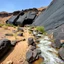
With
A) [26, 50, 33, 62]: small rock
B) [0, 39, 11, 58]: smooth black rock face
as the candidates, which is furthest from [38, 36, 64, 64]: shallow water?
[0, 39, 11, 58]: smooth black rock face

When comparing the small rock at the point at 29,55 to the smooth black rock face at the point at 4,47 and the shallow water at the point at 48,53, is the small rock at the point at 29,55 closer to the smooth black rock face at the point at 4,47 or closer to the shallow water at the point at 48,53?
the shallow water at the point at 48,53

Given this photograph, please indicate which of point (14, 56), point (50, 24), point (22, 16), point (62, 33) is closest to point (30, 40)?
point (14, 56)

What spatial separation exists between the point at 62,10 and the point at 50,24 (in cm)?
214

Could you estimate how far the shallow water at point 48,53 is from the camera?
10977 mm

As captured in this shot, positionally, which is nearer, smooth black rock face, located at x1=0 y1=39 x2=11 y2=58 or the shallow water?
the shallow water

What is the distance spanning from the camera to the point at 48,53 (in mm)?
12359

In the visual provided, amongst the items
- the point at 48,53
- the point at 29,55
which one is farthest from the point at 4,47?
the point at 48,53

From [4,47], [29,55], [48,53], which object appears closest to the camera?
[29,55]

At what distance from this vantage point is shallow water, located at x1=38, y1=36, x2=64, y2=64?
11.0 meters

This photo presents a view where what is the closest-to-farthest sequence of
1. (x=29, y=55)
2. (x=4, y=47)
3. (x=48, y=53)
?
(x=29, y=55) < (x=48, y=53) < (x=4, y=47)

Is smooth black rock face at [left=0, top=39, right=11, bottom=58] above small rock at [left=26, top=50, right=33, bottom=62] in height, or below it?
above

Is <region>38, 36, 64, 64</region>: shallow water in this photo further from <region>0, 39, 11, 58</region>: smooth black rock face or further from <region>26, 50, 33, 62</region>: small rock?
<region>0, 39, 11, 58</region>: smooth black rock face

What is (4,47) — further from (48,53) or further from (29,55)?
(48,53)

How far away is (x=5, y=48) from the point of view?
12789 mm
